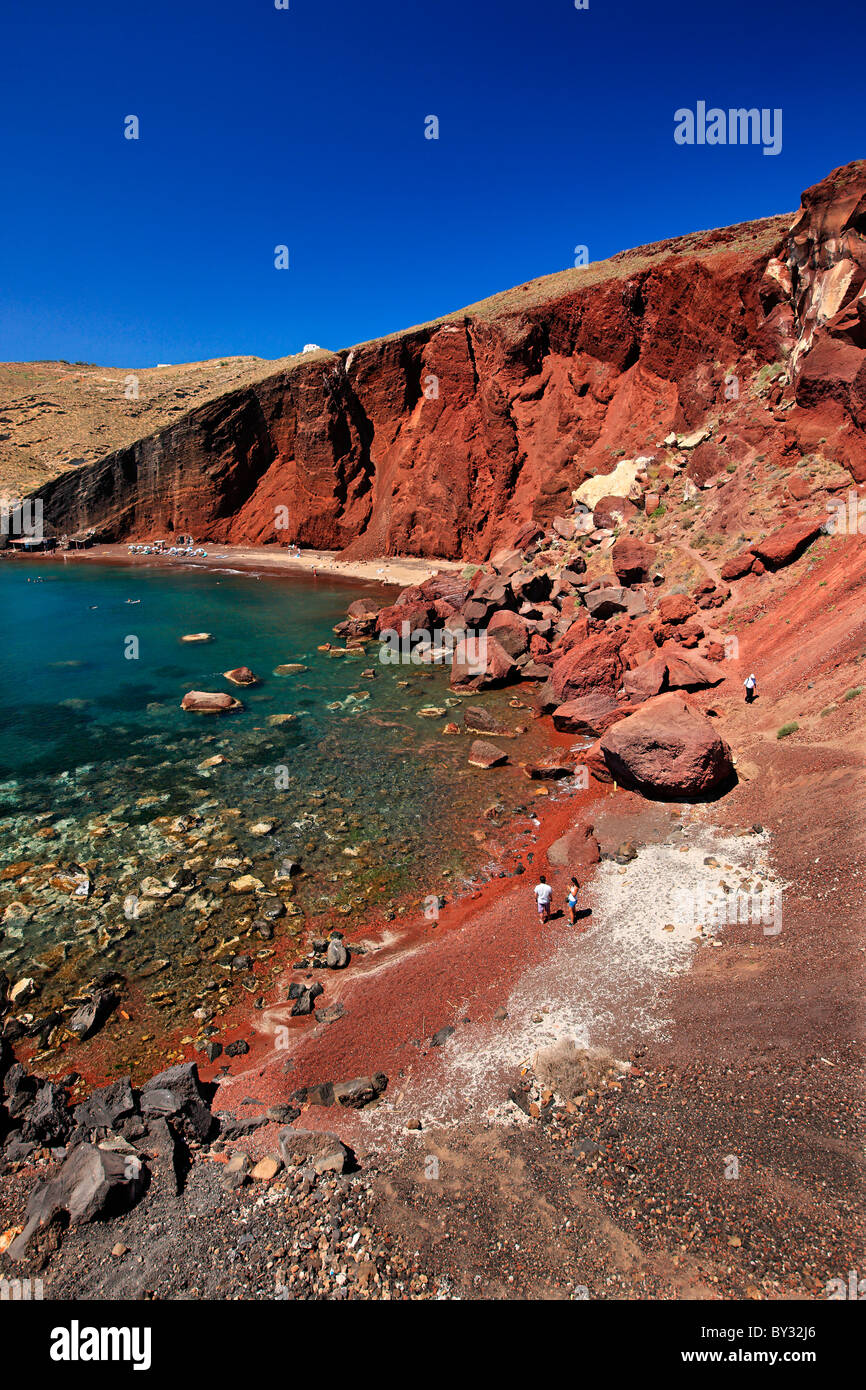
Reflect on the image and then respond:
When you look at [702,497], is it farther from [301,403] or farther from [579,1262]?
[301,403]

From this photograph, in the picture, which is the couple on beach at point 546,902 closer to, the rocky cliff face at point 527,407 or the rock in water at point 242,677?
the rock in water at point 242,677

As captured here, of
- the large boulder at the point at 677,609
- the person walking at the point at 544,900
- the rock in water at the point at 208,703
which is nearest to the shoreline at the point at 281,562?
the large boulder at the point at 677,609

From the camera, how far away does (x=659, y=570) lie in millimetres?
29594

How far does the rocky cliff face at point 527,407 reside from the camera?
2692 centimetres

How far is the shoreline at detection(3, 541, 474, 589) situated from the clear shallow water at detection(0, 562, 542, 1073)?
65.5 feet

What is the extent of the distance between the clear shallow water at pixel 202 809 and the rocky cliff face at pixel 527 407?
66.9ft

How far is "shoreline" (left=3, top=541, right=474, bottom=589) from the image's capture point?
176 feet

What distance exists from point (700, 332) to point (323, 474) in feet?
125

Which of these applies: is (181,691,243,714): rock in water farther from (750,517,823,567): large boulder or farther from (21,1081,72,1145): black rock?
(750,517,823,567): large boulder

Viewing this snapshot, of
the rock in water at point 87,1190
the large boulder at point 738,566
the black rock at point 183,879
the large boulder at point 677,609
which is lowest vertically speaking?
the rock in water at point 87,1190

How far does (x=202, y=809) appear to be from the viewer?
18.6 meters

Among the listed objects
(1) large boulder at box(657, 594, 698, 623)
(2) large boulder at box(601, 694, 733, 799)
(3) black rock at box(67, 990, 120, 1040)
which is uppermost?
(1) large boulder at box(657, 594, 698, 623)

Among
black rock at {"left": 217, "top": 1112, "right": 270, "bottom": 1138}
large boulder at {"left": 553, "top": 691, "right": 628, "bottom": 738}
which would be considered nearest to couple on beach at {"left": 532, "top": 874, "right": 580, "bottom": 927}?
black rock at {"left": 217, "top": 1112, "right": 270, "bottom": 1138}
